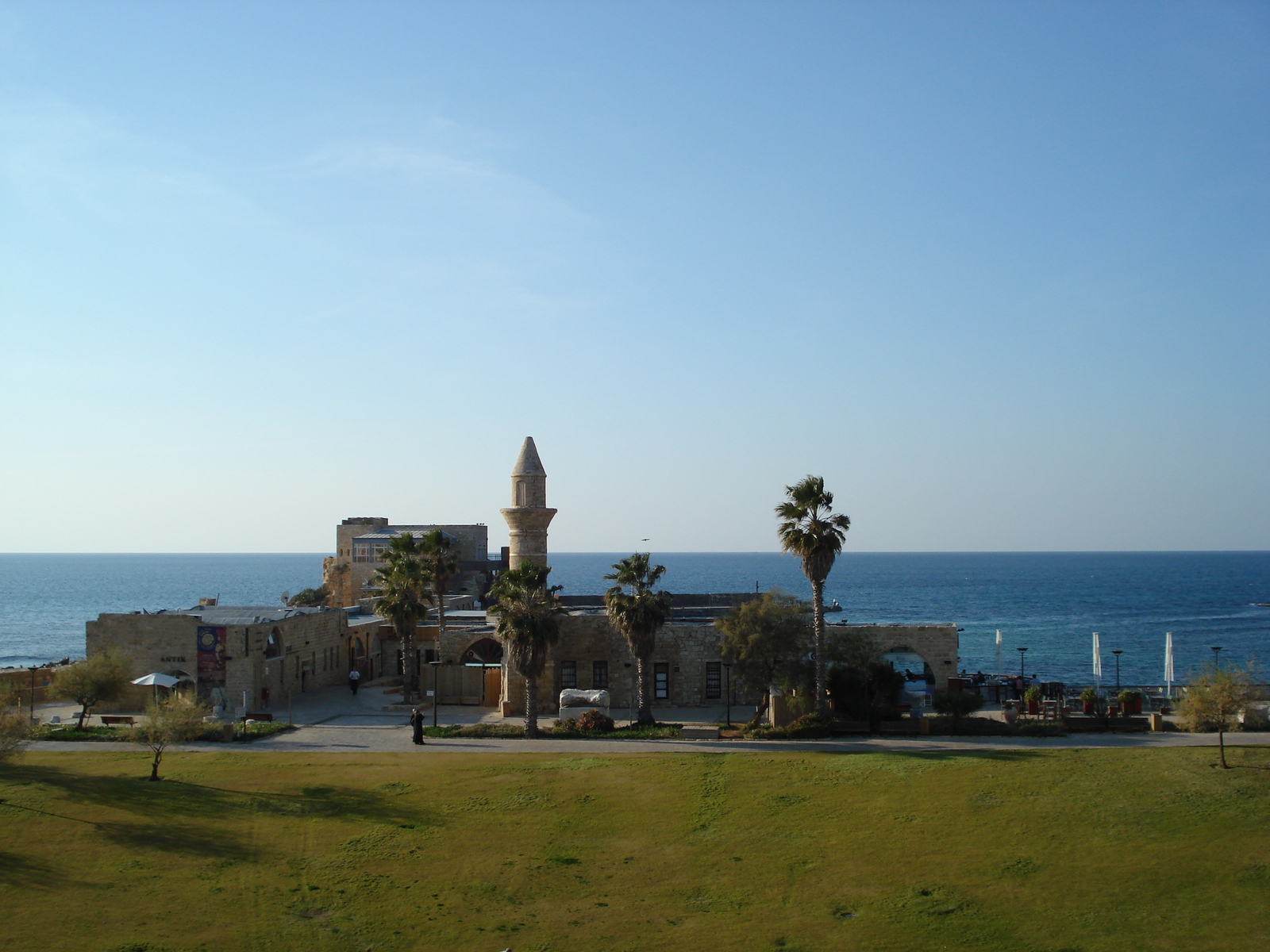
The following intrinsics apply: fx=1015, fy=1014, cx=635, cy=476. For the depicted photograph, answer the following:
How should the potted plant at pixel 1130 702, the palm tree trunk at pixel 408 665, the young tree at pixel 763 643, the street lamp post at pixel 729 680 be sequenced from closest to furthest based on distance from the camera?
the potted plant at pixel 1130 702, the street lamp post at pixel 729 680, the young tree at pixel 763 643, the palm tree trunk at pixel 408 665

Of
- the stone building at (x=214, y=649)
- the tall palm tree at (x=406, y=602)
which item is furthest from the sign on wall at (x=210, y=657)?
the tall palm tree at (x=406, y=602)

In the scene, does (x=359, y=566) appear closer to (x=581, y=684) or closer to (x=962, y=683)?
(x=581, y=684)

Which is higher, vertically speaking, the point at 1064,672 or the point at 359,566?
the point at 359,566

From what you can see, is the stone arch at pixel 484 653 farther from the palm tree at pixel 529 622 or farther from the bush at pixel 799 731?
the bush at pixel 799 731

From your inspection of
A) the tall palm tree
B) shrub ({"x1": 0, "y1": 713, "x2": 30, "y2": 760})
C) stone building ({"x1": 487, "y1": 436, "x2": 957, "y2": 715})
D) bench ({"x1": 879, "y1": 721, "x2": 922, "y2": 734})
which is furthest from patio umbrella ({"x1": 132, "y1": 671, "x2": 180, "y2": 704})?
bench ({"x1": 879, "y1": 721, "x2": 922, "y2": 734})

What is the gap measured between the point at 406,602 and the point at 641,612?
13.6 meters

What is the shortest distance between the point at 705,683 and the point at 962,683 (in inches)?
458

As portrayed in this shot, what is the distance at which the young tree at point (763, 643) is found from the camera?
38219 millimetres

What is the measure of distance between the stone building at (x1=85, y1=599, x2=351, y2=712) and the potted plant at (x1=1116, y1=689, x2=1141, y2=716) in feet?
112

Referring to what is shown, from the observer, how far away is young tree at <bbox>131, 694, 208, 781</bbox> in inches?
1158

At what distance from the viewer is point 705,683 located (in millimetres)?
42938

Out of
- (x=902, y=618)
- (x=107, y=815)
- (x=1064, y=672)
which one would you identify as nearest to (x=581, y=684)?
(x=107, y=815)

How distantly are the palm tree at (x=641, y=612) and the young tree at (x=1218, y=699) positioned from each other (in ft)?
56.6

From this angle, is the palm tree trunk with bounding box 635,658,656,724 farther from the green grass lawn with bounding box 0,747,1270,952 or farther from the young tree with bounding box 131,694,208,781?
the young tree with bounding box 131,694,208,781
